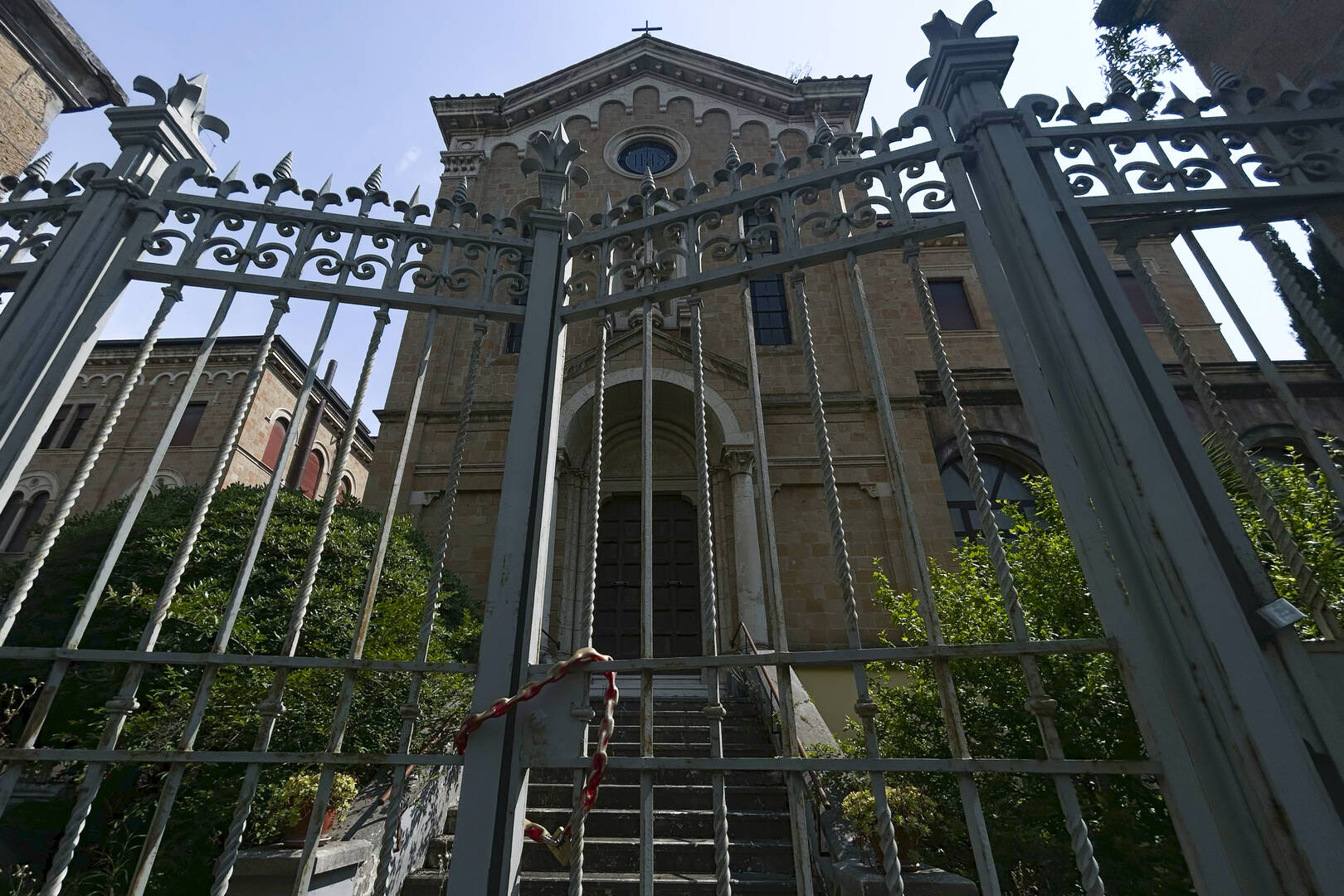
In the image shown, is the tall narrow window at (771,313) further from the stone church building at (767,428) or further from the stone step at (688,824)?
the stone step at (688,824)

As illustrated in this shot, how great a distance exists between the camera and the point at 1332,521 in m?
4.46

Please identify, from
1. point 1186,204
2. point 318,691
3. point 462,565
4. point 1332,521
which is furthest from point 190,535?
point 462,565

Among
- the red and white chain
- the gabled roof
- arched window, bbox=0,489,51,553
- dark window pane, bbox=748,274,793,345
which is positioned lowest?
the red and white chain

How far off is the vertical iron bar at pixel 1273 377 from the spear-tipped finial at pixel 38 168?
4.76m

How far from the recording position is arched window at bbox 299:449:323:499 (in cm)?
1967

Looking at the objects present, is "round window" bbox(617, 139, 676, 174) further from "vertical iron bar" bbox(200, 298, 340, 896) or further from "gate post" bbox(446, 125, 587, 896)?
"vertical iron bar" bbox(200, 298, 340, 896)

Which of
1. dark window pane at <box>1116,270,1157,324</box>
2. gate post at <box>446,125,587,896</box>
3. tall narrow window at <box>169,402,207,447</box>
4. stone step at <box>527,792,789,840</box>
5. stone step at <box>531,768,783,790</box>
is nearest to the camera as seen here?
gate post at <box>446,125,587,896</box>

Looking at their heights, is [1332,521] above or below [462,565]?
below

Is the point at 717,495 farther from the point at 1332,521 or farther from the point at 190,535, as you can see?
the point at 190,535

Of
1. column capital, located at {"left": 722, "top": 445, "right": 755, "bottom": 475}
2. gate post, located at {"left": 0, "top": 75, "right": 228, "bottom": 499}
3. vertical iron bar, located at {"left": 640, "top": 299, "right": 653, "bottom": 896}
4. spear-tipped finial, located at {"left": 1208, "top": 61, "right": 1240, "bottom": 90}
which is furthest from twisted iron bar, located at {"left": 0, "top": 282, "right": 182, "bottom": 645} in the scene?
column capital, located at {"left": 722, "top": 445, "right": 755, "bottom": 475}

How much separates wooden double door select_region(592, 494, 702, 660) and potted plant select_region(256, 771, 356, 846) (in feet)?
17.5

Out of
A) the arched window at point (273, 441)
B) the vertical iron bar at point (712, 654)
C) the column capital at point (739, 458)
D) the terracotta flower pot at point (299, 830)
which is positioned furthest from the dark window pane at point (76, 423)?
the vertical iron bar at point (712, 654)

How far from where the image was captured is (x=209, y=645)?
17.1 ft

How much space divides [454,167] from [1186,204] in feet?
46.4
